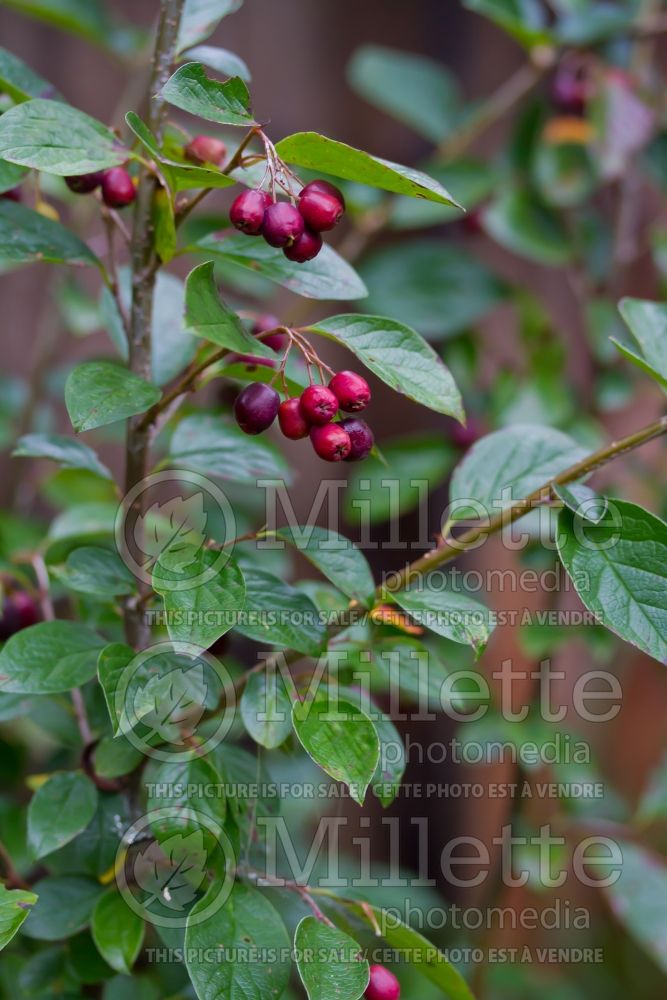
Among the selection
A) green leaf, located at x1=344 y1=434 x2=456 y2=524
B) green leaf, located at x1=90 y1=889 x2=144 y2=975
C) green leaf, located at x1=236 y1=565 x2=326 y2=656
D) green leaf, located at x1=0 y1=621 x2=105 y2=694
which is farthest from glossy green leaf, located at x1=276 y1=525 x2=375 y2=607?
green leaf, located at x1=344 y1=434 x2=456 y2=524

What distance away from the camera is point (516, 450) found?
611 mm

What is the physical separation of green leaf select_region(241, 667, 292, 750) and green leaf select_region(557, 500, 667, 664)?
7.1 inches

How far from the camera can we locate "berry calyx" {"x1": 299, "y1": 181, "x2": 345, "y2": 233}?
1.54 feet

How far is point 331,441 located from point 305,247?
101mm

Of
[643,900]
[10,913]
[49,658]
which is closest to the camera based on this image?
[10,913]

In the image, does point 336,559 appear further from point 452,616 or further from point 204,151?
point 204,151

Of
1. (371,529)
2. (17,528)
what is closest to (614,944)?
(371,529)

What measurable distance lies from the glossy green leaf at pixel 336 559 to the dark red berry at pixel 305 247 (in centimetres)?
16

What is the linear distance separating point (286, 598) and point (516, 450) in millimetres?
190

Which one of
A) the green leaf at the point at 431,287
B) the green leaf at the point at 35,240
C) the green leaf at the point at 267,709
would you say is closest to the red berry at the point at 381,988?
the green leaf at the point at 267,709

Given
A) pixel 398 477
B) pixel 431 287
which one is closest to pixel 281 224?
pixel 398 477

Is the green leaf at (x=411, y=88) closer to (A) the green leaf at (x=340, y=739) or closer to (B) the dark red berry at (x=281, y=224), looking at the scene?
(B) the dark red berry at (x=281, y=224)

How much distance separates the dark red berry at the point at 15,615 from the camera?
0.71 metres

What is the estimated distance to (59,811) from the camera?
56 cm
